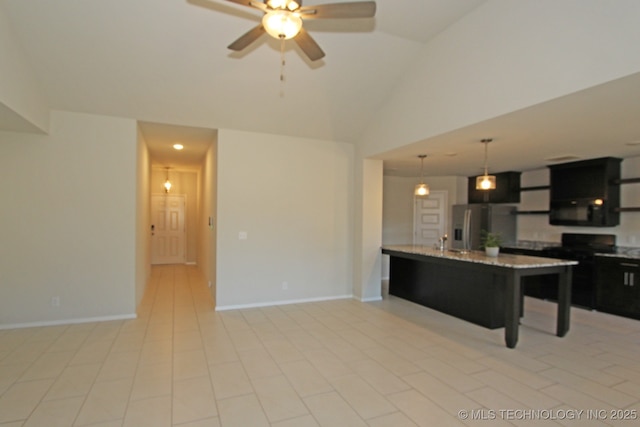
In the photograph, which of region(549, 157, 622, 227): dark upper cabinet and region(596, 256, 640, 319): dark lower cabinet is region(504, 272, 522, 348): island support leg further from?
region(549, 157, 622, 227): dark upper cabinet

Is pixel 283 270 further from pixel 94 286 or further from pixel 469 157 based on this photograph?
pixel 469 157

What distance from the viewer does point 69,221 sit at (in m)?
4.34

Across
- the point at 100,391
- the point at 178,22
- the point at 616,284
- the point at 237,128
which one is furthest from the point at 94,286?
the point at 616,284

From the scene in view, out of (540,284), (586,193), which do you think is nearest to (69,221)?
(540,284)

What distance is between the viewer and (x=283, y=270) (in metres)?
5.38

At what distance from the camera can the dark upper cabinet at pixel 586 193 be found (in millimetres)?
5477

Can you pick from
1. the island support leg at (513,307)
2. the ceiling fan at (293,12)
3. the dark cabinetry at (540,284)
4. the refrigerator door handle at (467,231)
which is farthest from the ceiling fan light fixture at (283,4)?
the refrigerator door handle at (467,231)

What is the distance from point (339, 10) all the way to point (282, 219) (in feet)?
11.7

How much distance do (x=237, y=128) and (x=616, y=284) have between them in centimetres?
616

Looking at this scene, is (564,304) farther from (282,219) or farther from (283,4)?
(283,4)

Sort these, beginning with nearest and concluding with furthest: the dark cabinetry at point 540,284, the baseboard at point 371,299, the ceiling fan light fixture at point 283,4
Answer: the ceiling fan light fixture at point 283,4 → the baseboard at point 371,299 → the dark cabinetry at point 540,284

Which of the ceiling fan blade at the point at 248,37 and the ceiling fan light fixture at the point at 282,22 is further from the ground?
the ceiling fan blade at the point at 248,37

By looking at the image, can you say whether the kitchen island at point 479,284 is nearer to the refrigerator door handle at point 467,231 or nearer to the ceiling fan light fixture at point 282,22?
the refrigerator door handle at point 467,231

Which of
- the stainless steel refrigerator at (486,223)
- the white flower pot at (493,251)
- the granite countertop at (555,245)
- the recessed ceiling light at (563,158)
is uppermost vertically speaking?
the recessed ceiling light at (563,158)
